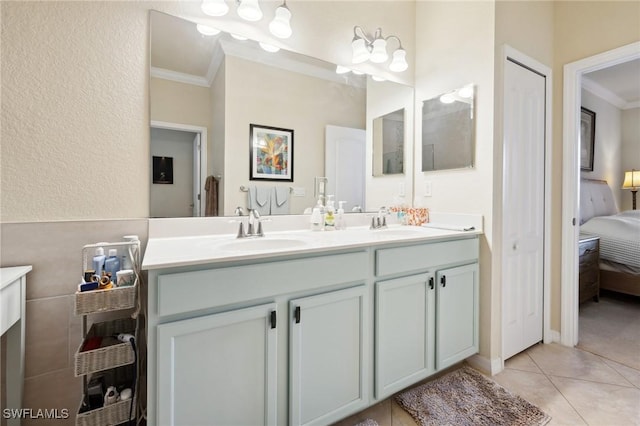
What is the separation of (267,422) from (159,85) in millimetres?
1573

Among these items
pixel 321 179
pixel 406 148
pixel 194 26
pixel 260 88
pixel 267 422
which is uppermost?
pixel 194 26

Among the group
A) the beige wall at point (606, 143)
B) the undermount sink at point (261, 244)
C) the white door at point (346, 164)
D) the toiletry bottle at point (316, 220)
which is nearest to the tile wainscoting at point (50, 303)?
the undermount sink at point (261, 244)

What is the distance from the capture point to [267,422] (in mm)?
1131

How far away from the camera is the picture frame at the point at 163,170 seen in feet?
4.82

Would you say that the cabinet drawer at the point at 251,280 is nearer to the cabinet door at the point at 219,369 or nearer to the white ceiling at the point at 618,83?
the cabinet door at the point at 219,369

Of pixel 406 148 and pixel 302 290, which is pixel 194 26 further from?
pixel 406 148

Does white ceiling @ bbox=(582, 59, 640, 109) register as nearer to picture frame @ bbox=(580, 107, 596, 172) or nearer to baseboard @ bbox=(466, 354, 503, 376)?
picture frame @ bbox=(580, 107, 596, 172)

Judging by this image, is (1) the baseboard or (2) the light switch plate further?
(2) the light switch plate

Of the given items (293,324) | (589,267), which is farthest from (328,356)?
(589,267)

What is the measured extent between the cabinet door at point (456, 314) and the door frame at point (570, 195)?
867 millimetres

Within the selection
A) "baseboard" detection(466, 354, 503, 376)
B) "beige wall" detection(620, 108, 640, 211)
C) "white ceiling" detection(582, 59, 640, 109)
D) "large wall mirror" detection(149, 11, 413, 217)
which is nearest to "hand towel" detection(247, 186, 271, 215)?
"large wall mirror" detection(149, 11, 413, 217)

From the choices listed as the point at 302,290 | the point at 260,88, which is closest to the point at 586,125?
the point at 260,88

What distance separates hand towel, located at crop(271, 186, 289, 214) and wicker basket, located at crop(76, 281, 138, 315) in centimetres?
87

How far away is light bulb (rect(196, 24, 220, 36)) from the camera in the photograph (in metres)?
1.54
